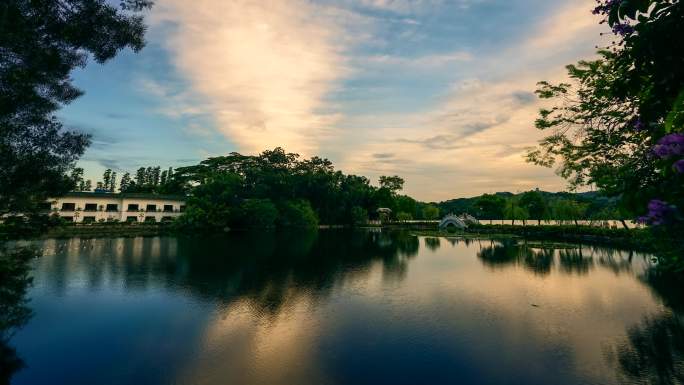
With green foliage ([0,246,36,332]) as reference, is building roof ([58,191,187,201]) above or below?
above

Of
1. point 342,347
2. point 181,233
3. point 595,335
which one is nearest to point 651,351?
point 595,335

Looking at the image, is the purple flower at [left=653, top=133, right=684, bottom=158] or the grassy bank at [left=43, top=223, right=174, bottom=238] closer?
the purple flower at [left=653, top=133, right=684, bottom=158]

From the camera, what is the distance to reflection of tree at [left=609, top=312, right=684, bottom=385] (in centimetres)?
1048

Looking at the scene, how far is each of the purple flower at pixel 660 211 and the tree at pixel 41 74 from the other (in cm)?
1423

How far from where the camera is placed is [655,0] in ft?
10.6

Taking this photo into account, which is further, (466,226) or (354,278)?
(466,226)

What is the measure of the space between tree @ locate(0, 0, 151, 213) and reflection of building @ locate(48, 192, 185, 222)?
55743 mm

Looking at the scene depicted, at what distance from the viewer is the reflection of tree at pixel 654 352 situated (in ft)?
34.4

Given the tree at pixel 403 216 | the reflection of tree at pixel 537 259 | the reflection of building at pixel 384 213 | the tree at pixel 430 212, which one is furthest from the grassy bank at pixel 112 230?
the tree at pixel 430 212

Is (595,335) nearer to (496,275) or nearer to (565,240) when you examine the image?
(496,275)

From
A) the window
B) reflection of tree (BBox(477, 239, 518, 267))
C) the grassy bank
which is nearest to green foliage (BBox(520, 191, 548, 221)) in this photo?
reflection of tree (BBox(477, 239, 518, 267))

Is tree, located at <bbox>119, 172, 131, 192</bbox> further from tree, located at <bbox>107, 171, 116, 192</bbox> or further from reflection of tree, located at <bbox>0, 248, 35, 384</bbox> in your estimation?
reflection of tree, located at <bbox>0, 248, 35, 384</bbox>

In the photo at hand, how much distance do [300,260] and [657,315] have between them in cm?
2491

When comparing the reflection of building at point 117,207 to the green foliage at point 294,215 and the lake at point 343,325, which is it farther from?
the lake at point 343,325
